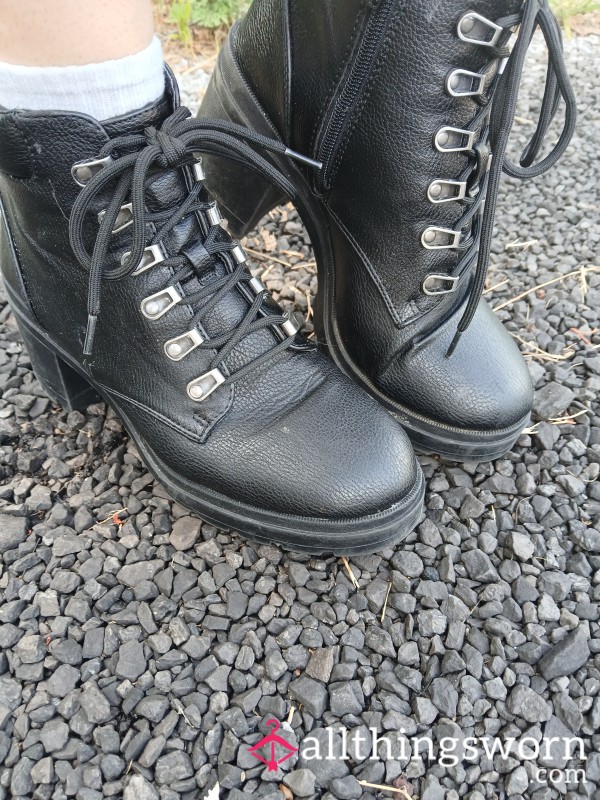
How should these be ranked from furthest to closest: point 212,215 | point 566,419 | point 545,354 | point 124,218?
point 545,354, point 566,419, point 212,215, point 124,218

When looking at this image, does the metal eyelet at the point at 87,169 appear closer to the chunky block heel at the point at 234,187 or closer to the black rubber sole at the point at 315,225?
the black rubber sole at the point at 315,225

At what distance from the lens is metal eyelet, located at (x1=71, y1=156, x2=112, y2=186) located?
0.99 metres

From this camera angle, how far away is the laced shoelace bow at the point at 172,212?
0.99 meters

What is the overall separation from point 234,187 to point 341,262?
425 mm

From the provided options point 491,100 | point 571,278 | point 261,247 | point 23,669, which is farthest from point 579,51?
point 23,669

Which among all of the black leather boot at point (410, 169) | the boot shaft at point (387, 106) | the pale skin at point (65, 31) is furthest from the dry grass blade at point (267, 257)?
the pale skin at point (65, 31)

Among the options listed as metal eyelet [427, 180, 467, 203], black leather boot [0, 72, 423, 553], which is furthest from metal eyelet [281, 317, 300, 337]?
metal eyelet [427, 180, 467, 203]

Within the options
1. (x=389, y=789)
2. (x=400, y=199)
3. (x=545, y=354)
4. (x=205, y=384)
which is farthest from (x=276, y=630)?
(x=545, y=354)

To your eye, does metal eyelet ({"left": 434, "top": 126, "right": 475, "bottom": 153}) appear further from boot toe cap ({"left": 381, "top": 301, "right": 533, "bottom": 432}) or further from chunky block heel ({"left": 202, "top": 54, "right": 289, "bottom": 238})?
chunky block heel ({"left": 202, "top": 54, "right": 289, "bottom": 238})

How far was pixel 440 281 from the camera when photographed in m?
1.29

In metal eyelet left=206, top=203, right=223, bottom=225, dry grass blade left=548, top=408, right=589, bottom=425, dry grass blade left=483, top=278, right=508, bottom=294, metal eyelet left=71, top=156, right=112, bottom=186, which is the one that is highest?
metal eyelet left=71, top=156, right=112, bottom=186

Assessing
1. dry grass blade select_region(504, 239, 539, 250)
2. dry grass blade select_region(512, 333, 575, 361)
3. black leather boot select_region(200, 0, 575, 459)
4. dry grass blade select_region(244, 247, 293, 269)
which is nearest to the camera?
black leather boot select_region(200, 0, 575, 459)

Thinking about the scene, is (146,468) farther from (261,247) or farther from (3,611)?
(261,247)

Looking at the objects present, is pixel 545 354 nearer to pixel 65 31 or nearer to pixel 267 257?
pixel 267 257
